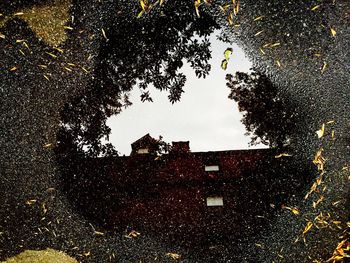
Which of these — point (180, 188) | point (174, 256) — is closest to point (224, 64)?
point (180, 188)

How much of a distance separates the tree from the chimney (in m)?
0.72

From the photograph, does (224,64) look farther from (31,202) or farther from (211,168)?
(31,202)

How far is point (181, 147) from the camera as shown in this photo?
3.34 m

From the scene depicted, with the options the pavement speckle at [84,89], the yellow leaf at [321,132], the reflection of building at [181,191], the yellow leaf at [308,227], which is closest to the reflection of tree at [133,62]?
the pavement speckle at [84,89]

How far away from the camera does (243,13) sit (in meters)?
3.00

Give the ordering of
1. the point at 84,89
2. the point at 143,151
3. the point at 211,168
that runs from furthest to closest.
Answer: the point at 211,168 → the point at 143,151 → the point at 84,89

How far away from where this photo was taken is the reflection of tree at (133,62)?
3082 mm

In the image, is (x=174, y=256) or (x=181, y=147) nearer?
(x=174, y=256)

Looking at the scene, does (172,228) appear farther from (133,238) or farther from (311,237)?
(311,237)

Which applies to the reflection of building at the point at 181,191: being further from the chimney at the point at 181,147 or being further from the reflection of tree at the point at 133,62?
the reflection of tree at the point at 133,62

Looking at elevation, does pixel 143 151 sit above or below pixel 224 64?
below

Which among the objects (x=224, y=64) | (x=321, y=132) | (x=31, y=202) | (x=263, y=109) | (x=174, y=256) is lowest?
(x=174, y=256)

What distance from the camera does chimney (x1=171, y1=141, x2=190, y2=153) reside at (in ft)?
10.9

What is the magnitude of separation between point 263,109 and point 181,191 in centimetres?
132
